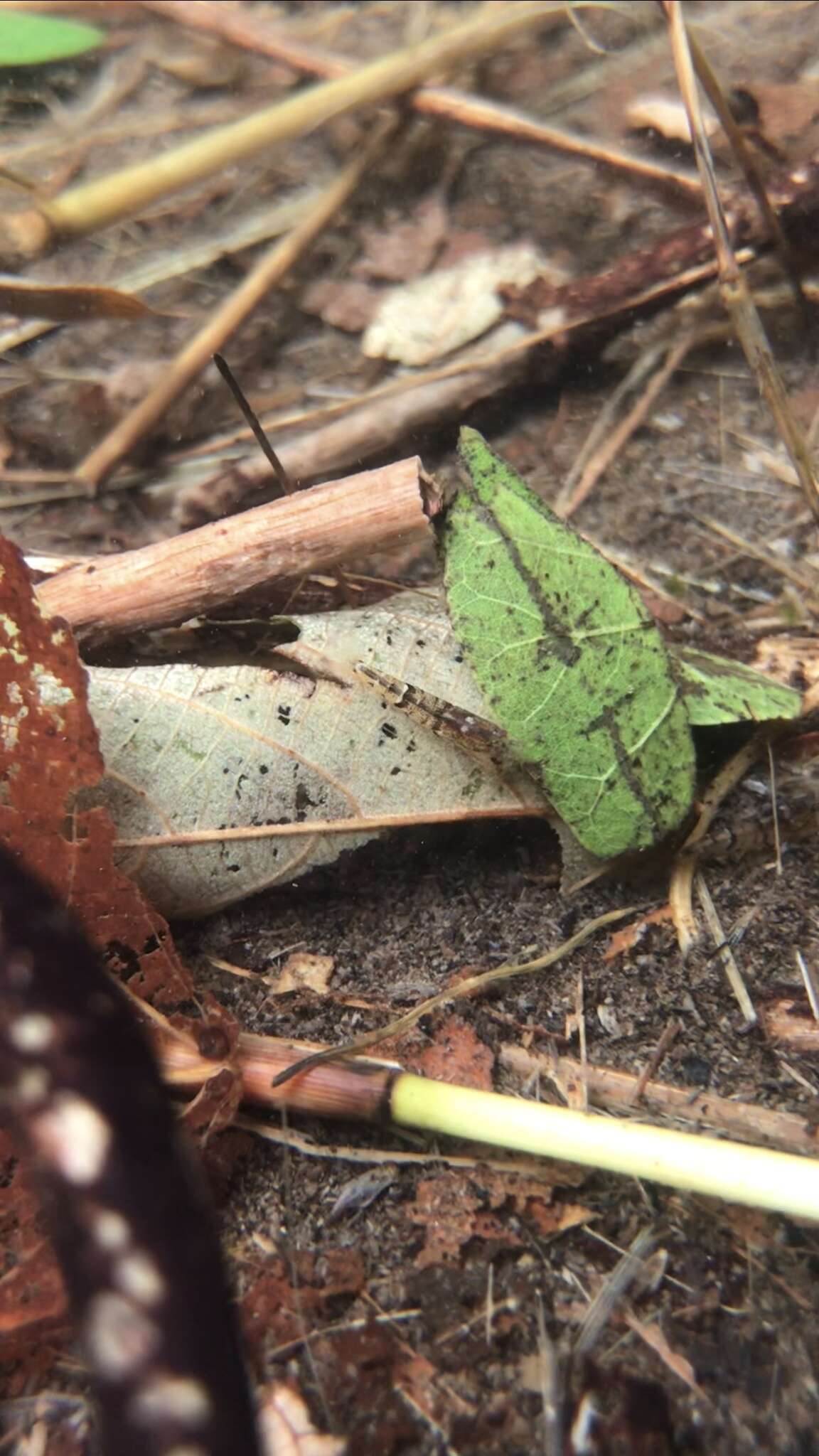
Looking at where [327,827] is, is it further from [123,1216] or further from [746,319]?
[746,319]

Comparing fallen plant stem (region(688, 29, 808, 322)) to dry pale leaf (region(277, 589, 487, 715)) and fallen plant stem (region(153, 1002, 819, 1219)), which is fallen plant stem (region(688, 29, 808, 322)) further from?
fallen plant stem (region(153, 1002, 819, 1219))

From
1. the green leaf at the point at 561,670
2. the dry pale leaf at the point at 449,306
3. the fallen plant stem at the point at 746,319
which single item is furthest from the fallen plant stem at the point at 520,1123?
the dry pale leaf at the point at 449,306

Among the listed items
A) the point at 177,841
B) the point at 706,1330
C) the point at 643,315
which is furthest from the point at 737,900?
the point at 643,315

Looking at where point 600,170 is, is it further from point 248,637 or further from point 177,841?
point 177,841

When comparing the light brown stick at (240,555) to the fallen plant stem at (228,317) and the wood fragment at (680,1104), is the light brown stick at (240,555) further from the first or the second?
the fallen plant stem at (228,317)

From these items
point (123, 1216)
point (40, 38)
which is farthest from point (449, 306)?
point (123, 1216)
